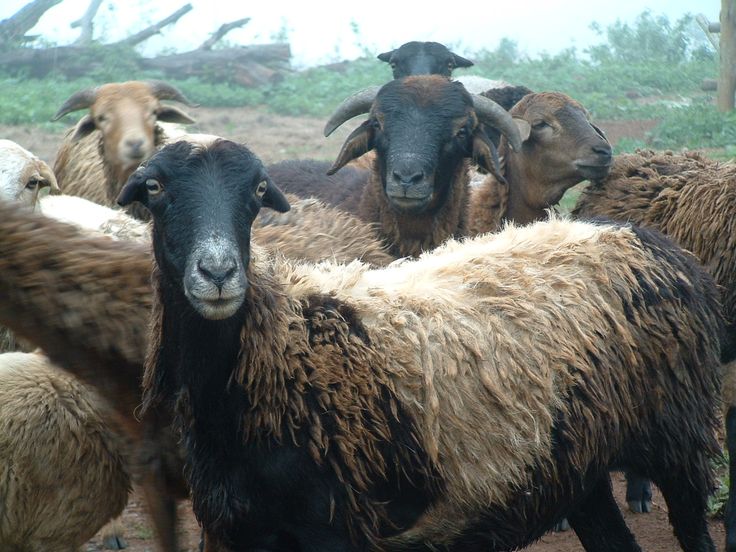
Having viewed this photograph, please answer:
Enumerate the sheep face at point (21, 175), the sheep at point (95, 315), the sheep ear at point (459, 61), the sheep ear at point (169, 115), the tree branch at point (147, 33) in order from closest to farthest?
1. the sheep at point (95, 315)
2. the sheep face at point (21, 175)
3. the sheep ear at point (169, 115)
4. the sheep ear at point (459, 61)
5. the tree branch at point (147, 33)

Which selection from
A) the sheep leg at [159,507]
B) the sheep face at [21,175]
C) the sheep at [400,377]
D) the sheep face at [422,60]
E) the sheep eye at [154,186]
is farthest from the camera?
the sheep face at [422,60]

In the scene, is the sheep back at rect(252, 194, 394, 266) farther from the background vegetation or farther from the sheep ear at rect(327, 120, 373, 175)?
the background vegetation

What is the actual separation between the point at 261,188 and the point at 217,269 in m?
0.62

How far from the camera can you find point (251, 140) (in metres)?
15.4

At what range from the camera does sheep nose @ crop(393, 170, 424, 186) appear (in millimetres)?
5992

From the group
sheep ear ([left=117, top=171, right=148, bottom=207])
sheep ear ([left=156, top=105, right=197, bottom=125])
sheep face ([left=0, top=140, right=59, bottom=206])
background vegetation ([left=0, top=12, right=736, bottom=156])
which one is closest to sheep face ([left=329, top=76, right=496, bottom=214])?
sheep ear ([left=156, top=105, right=197, bottom=125])

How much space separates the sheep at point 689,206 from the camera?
5582 mm

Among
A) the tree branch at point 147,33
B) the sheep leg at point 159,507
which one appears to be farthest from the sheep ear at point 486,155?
the tree branch at point 147,33

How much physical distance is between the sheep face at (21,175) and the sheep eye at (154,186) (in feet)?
7.73

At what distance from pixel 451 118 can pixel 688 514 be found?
290 centimetres

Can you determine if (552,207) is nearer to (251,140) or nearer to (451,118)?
(451,118)

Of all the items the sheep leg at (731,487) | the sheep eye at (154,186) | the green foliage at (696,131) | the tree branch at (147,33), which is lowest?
the tree branch at (147,33)

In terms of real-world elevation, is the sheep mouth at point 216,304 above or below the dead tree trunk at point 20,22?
above

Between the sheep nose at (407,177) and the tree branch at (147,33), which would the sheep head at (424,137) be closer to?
the sheep nose at (407,177)
